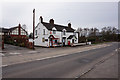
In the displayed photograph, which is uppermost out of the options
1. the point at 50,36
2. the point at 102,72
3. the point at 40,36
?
the point at 40,36

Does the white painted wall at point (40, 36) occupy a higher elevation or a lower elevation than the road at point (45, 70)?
higher

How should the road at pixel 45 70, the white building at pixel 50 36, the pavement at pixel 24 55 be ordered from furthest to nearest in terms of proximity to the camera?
the white building at pixel 50 36
the pavement at pixel 24 55
the road at pixel 45 70

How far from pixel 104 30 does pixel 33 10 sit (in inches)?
2912

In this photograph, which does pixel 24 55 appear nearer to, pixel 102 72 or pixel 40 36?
pixel 102 72

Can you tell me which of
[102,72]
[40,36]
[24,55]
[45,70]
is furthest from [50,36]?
[102,72]

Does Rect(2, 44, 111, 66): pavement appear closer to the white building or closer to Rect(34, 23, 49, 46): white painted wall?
the white building

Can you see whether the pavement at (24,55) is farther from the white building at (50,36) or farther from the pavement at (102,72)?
the white building at (50,36)

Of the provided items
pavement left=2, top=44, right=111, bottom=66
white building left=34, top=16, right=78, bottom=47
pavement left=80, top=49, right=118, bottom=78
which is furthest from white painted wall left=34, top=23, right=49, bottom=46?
pavement left=80, top=49, right=118, bottom=78

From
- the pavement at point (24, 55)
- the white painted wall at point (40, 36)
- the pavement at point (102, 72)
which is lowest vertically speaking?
the pavement at point (102, 72)

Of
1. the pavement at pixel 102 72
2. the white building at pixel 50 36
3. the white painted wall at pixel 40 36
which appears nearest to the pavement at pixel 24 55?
the pavement at pixel 102 72

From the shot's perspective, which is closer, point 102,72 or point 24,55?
point 102,72

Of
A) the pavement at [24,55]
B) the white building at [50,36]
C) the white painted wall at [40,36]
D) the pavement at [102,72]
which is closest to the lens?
the pavement at [102,72]

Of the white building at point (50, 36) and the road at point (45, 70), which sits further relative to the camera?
the white building at point (50, 36)

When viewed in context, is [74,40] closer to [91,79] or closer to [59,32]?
[59,32]
